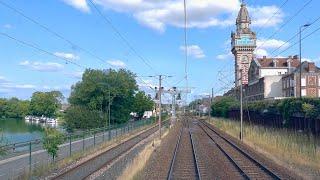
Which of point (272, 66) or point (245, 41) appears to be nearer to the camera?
point (272, 66)

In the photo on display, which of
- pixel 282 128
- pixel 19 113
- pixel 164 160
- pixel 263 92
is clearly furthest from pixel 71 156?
pixel 19 113

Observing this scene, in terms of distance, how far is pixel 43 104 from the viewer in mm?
156125

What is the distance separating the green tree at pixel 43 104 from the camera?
15450cm

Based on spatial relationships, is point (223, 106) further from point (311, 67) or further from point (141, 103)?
point (311, 67)

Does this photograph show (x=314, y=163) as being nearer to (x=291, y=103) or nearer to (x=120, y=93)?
(x=291, y=103)

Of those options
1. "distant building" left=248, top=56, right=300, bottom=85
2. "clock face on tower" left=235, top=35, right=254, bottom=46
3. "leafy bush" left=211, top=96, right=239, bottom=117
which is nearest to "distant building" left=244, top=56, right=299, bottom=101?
"distant building" left=248, top=56, right=300, bottom=85

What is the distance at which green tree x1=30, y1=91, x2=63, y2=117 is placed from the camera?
15450 cm

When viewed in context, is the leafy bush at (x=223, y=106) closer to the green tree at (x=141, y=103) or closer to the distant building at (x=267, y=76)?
the distant building at (x=267, y=76)

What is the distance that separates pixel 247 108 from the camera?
77.3 m

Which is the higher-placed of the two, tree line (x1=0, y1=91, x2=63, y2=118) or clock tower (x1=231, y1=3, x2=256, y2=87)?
clock tower (x1=231, y1=3, x2=256, y2=87)

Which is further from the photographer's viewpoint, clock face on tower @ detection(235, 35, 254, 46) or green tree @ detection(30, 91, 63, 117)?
green tree @ detection(30, 91, 63, 117)

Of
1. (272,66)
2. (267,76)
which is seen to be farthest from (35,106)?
(267,76)

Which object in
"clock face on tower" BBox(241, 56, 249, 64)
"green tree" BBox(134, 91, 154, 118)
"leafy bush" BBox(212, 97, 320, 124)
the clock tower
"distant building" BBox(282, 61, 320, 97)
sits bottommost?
"leafy bush" BBox(212, 97, 320, 124)

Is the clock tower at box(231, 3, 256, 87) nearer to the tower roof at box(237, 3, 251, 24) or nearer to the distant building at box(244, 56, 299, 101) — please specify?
the tower roof at box(237, 3, 251, 24)
